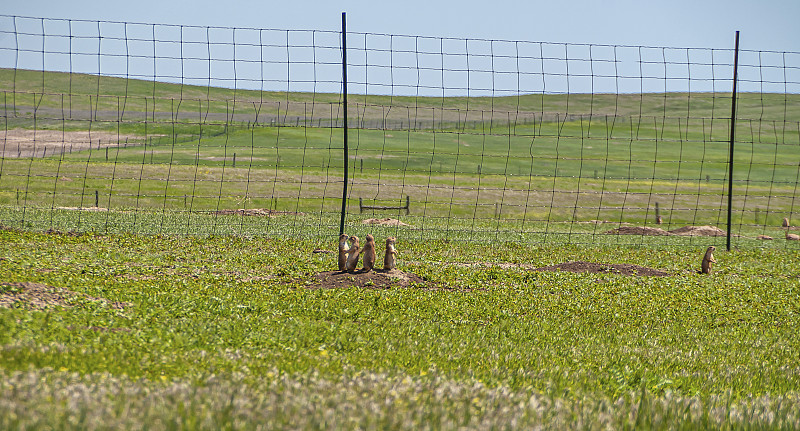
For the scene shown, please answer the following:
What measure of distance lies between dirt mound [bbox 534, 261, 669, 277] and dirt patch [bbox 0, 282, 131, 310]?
42.2ft

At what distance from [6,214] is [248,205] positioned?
25.9 metres

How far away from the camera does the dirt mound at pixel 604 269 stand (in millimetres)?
21500

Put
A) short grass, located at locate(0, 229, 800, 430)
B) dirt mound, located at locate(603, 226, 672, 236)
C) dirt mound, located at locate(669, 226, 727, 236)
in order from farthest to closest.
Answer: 1. dirt mound, located at locate(669, 226, 727, 236)
2. dirt mound, located at locate(603, 226, 672, 236)
3. short grass, located at locate(0, 229, 800, 430)

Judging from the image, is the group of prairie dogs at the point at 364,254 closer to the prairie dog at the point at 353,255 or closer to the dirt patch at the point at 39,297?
the prairie dog at the point at 353,255

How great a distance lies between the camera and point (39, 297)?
35.9 feet

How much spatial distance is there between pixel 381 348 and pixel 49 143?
108 m

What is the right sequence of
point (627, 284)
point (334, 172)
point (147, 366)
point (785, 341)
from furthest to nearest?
point (334, 172) → point (627, 284) → point (785, 341) → point (147, 366)

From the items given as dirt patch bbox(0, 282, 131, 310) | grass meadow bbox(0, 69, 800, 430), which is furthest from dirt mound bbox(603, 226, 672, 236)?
dirt patch bbox(0, 282, 131, 310)

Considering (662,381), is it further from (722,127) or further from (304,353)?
(722,127)

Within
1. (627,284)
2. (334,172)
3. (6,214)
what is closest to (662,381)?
(627,284)

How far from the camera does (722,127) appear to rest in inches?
7141

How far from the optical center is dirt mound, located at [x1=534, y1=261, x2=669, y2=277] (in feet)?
70.5

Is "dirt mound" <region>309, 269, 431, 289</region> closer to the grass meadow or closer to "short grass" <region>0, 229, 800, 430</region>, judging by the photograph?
the grass meadow

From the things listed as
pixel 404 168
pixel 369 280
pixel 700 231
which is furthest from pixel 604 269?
pixel 404 168
